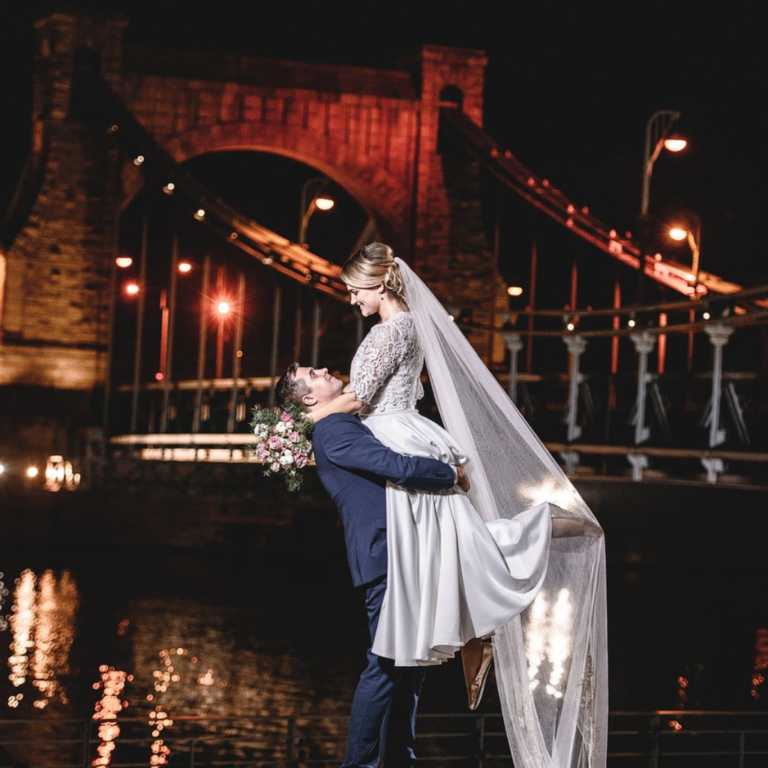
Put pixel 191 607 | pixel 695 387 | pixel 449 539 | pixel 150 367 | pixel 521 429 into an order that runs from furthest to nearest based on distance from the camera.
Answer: pixel 150 367 → pixel 695 387 → pixel 191 607 → pixel 521 429 → pixel 449 539

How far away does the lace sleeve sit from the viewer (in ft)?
12.9

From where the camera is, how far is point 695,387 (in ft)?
47.5

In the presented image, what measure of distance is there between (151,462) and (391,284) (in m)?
12.7

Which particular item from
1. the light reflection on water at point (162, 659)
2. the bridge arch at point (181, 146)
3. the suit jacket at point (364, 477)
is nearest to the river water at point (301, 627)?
the light reflection on water at point (162, 659)

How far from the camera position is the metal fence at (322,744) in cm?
451

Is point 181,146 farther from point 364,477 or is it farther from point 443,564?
point 443,564

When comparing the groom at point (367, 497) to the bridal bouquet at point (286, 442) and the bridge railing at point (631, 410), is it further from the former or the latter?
the bridge railing at point (631, 410)

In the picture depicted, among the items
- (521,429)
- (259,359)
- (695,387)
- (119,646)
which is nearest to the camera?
(521,429)

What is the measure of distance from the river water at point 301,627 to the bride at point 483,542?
2591mm

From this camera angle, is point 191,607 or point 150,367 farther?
point 150,367

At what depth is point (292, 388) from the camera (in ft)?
13.2

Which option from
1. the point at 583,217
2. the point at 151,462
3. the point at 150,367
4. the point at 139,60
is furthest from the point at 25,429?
the point at 150,367

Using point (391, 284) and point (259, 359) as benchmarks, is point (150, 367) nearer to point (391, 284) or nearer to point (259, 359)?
point (259, 359)

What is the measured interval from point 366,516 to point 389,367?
1.48 ft
